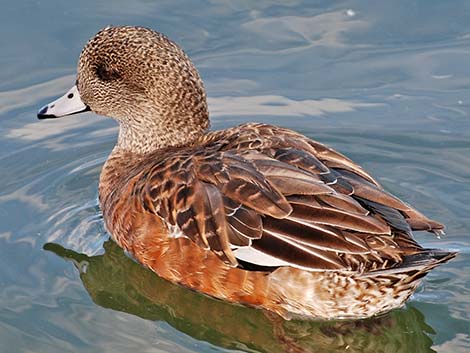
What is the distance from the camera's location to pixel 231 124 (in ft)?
26.9

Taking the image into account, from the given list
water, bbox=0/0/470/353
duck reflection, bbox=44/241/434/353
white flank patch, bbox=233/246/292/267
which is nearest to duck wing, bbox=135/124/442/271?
white flank patch, bbox=233/246/292/267

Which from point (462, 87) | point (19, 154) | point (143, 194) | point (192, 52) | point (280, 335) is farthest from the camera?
point (192, 52)

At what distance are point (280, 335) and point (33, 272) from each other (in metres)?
1.61

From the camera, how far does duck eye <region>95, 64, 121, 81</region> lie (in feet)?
23.1

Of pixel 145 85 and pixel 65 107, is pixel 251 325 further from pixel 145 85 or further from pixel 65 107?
pixel 65 107

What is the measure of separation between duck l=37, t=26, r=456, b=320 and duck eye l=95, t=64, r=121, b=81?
0.48 ft

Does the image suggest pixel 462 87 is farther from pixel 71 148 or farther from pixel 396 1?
pixel 71 148

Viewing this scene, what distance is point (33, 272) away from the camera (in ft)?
21.5

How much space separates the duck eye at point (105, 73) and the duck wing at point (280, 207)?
0.94 m

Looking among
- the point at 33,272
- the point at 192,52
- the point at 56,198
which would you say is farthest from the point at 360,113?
the point at 33,272

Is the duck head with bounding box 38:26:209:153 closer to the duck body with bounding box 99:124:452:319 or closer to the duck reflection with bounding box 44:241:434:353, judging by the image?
the duck body with bounding box 99:124:452:319

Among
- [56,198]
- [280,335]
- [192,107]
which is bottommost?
[280,335]

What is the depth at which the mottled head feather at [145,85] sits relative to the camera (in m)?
6.93

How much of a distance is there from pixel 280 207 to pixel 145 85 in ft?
5.59
